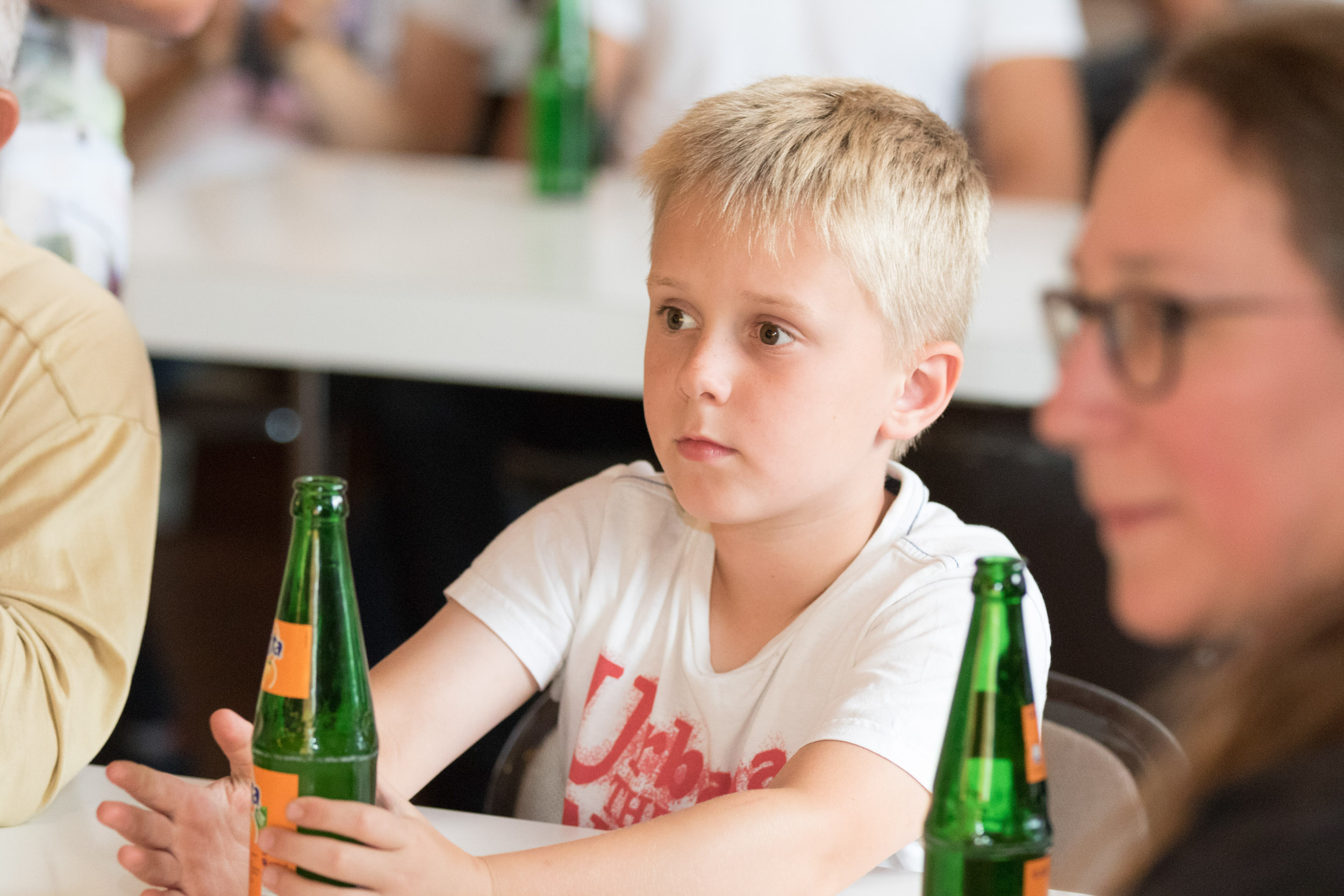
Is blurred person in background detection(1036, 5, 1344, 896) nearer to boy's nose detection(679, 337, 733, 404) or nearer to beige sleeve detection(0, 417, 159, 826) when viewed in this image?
boy's nose detection(679, 337, 733, 404)

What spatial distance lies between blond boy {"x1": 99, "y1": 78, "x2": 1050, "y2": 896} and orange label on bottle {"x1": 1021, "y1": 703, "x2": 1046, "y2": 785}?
0.20m

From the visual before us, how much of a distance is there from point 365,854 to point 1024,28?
1949 millimetres

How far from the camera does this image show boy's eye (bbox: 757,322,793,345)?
2.91 feet

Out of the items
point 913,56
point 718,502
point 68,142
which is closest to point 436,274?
point 68,142

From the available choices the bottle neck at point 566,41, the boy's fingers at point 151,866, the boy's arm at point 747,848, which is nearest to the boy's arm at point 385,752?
the boy's fingers at point 151,866

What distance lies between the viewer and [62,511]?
891 mm

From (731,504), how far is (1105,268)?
0.35 metres

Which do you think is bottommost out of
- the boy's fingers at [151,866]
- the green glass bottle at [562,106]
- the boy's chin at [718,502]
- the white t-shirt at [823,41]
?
the boy's fingers at [151,866]

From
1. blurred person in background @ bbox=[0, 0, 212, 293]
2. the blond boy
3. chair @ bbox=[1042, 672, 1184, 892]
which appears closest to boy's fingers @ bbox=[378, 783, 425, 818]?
the blond boy

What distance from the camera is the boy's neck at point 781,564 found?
973 mm

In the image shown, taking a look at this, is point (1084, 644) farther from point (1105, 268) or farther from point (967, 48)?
point (1105, 268)

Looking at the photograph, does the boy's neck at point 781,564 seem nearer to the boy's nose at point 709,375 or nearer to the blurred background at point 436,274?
the boy's nose at point 709,375

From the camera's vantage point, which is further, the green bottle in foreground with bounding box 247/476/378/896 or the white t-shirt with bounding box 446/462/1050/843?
the white t-shirt with bounding box 446/462/1050/843

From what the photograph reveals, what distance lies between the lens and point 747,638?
993 millimetres
